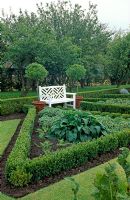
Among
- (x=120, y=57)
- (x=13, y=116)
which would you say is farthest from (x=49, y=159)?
(x=120, y=57)

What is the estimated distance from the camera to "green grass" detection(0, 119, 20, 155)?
733 cm

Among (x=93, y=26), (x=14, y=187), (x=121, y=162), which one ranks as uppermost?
(x=93, y=26)

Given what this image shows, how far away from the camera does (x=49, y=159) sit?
513 centimetres

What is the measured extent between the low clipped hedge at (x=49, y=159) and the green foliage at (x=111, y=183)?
2.12m

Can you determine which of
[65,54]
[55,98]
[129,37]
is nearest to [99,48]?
[129,37]

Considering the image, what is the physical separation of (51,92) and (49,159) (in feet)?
29.5

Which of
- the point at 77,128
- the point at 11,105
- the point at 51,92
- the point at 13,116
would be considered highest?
the point at 51,92

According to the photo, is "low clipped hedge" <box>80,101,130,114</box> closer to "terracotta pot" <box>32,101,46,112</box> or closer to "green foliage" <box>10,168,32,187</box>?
"terracotta pot" <box>32,101,46,112</box>

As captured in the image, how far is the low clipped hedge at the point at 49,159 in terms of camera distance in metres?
4.78

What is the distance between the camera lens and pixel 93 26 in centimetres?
2698

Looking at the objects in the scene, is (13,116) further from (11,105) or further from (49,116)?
(49,116)

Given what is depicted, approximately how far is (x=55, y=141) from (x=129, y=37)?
17.8 m

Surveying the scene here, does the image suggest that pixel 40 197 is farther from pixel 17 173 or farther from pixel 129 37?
pixel 129 37

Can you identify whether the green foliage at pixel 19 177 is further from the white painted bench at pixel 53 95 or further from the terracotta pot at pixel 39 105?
the white painted bench at pixel 53 95
